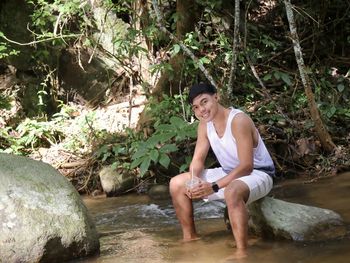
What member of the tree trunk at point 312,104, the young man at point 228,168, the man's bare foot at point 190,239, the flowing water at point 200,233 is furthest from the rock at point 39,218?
the tree trunk at point 312,104

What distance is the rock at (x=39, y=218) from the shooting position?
335 centimetres

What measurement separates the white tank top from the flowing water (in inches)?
20.2

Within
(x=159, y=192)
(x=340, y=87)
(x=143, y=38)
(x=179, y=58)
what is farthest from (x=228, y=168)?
(x=143, y=38)

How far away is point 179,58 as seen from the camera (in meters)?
6.71

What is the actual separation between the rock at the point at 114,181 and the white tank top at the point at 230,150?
243 centimetres

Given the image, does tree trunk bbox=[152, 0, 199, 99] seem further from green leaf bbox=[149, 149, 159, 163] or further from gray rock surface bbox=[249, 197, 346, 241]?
gray rock surface bbox=[249, 197, 346, 241]

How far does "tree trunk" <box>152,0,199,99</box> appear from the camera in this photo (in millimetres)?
6742

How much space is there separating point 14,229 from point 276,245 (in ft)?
5.55

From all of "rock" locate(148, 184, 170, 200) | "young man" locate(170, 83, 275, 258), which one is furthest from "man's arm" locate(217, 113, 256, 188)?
"rock" locate(148, 184, 170, 200)

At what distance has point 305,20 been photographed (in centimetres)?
798

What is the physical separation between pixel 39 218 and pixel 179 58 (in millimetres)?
3722

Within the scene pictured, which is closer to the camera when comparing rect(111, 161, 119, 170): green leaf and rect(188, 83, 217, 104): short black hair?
rect(188, 83, 217, 104): short black hair

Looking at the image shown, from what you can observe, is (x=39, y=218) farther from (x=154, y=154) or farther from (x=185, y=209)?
(x=154, y=154)

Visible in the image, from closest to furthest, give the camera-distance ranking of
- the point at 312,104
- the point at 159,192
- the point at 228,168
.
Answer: the point at 228,168
the point at 312,104
the point at 159,192
